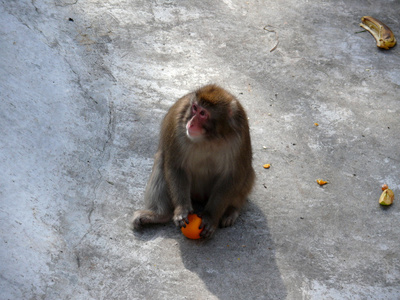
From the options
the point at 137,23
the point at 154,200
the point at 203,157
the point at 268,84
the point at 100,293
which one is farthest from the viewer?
the point at 137,23

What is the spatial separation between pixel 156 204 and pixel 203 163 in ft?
1.97

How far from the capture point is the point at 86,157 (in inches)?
199

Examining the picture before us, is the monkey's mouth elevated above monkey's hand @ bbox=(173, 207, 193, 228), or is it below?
above

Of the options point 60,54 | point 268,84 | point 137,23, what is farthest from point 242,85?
point 60,54

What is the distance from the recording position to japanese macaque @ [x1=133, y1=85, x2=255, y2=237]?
4090 mm

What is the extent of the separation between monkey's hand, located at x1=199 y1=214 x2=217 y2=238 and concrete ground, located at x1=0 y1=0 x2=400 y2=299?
13 centimetres

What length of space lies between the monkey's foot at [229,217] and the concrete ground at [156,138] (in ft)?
0.33

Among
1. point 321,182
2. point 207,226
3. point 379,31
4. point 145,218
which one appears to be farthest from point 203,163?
point 379,31

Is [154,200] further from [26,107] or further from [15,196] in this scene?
[26,107]

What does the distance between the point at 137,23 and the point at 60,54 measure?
138 centimetres

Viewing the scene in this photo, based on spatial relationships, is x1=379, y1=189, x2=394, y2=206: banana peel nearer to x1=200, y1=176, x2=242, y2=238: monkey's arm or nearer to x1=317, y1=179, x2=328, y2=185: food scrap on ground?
x1=317, y1=179, x2=328, y2=185: food scrap on ground

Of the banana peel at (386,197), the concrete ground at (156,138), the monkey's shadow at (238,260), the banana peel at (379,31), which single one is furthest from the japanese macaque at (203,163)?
the banana peel at (379,31)

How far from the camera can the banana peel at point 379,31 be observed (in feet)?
22.8

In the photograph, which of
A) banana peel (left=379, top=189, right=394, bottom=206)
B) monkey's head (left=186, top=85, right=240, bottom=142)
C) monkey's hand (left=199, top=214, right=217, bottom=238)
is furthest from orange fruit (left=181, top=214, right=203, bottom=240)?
banana peel (left=379, top=189, right=394, bottom=206)
